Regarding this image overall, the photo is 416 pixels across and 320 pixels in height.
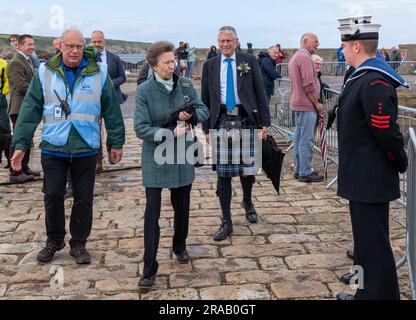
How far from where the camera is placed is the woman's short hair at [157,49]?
15.1ft

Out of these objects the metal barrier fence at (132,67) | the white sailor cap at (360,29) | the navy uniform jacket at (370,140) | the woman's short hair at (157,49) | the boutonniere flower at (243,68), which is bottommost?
the navy uniform jacket at (370,140)

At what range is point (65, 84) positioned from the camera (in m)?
5.08

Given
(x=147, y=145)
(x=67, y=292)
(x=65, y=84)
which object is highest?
(x=65, y=84)

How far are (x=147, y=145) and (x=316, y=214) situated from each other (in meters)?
2.89

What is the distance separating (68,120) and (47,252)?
1307 mm

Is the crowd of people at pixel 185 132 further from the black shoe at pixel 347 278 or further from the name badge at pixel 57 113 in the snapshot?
the black shoe at pixel 347 278

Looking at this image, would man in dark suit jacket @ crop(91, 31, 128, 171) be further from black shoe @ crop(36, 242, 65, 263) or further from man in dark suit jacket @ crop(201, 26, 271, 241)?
black shoe @ crop(36, 242, 65, 263)

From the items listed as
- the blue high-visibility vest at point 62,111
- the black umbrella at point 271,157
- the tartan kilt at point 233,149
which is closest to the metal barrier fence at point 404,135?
the black umbrella at point 271,157

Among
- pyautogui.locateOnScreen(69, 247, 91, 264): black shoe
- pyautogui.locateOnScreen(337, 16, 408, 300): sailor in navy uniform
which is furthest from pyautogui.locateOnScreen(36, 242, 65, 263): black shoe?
pyautogui.locateOnScreen(337, 16, 408, 300): sailor in navy uniform

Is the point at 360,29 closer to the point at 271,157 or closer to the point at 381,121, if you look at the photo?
the point at 381,121

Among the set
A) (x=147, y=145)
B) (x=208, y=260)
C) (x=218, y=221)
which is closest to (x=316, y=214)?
(x=218, y=221)

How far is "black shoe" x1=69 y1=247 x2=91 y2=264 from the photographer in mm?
5266

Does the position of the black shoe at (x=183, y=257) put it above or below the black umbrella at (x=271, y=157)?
below
